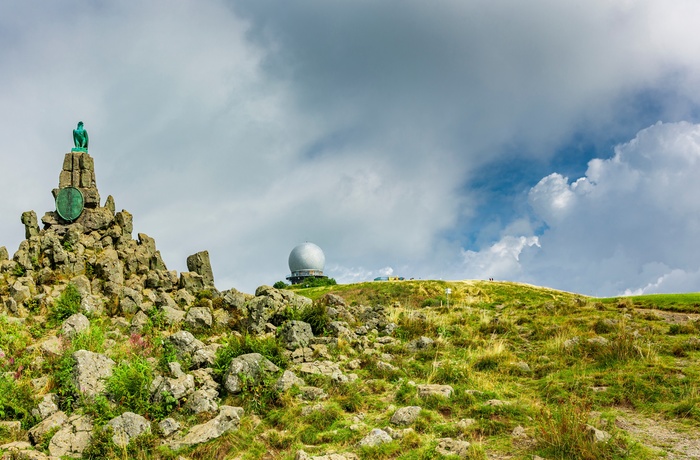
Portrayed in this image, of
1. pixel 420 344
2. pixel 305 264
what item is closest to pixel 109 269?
pixel 420 344

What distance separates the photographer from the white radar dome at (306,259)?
8394cm

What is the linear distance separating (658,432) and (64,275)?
22.8 m

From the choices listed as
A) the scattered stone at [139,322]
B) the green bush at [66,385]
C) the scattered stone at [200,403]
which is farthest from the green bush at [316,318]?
the green bush at [66,385]

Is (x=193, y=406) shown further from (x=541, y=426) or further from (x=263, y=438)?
(x=541, y=426)

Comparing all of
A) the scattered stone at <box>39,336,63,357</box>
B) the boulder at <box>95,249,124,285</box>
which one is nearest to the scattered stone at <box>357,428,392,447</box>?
the scattered stone at <box>39,336,63,357</box>

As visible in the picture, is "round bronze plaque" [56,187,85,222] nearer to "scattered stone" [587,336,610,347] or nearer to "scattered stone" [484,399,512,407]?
"scattered stone" [484,399,512,407]

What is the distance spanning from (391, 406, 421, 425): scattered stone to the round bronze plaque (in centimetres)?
2245

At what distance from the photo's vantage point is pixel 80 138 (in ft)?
87.4

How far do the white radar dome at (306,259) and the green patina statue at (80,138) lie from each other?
193 ft

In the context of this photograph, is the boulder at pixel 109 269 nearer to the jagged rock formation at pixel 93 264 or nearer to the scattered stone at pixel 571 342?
the jagged rock formation at pixel 93 264

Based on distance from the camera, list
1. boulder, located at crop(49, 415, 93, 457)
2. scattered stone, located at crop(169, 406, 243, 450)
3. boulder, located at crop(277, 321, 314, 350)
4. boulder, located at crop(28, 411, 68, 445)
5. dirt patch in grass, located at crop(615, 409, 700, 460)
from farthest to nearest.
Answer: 1. boulder, located at crop(277, 321, 314, 350)
2. boulder, located at crop(28, 411, 68, 445)
3. scattered stone, located at crop(169, 406, 243, 450)
4. boulder, located at crop(49, 415, 93, 457)
5. dirt patch in grass, located at crop(615, 409, 700, 460)

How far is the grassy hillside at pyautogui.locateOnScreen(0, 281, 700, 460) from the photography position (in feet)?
27.0

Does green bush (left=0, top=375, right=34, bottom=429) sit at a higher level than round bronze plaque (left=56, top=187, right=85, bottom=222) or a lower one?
lower

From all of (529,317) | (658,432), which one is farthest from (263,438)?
(529,317)
